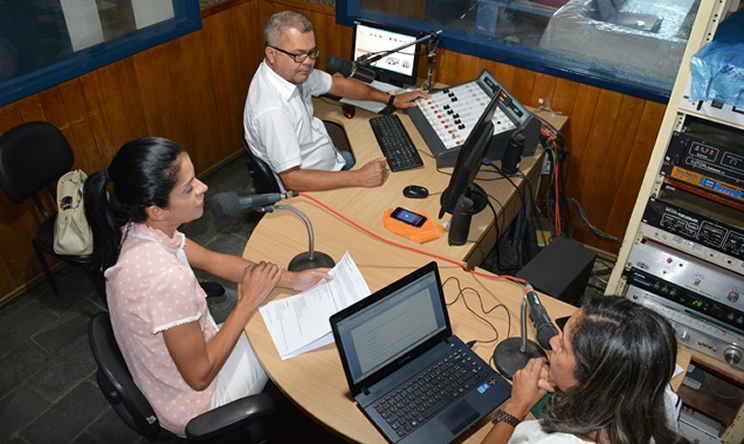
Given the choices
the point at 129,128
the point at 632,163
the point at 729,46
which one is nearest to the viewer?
the point at 729,46

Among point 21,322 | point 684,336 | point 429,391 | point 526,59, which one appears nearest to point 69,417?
point 21,322

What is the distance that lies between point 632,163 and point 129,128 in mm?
2683

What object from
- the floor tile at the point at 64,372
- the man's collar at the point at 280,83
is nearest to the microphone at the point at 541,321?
the man's collar at the point at 280,83

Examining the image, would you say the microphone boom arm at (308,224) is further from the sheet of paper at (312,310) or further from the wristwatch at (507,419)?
the wristwatch at (507,419)

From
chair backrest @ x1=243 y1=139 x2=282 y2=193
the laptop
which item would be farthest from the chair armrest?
chair backrest @ x1=243 y1=139 x2=282 y2=193

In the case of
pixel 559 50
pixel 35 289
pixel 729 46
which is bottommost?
pixel 35 289

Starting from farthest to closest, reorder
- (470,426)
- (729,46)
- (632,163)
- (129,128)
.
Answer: (129,128) < (632,163) < (729,46) < (470,426)

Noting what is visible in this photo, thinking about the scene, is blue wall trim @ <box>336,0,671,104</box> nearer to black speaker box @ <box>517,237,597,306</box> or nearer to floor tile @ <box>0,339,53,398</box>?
black speaker box @ <box>517,237,597,306</box>

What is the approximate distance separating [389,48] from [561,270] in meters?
1.52

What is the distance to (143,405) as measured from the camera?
1625mm

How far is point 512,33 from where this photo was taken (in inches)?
120

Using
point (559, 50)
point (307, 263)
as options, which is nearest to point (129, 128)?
point (307, 263)

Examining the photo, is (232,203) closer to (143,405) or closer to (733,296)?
(143,405)

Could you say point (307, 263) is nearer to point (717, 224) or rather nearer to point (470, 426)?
point (470, 426)
